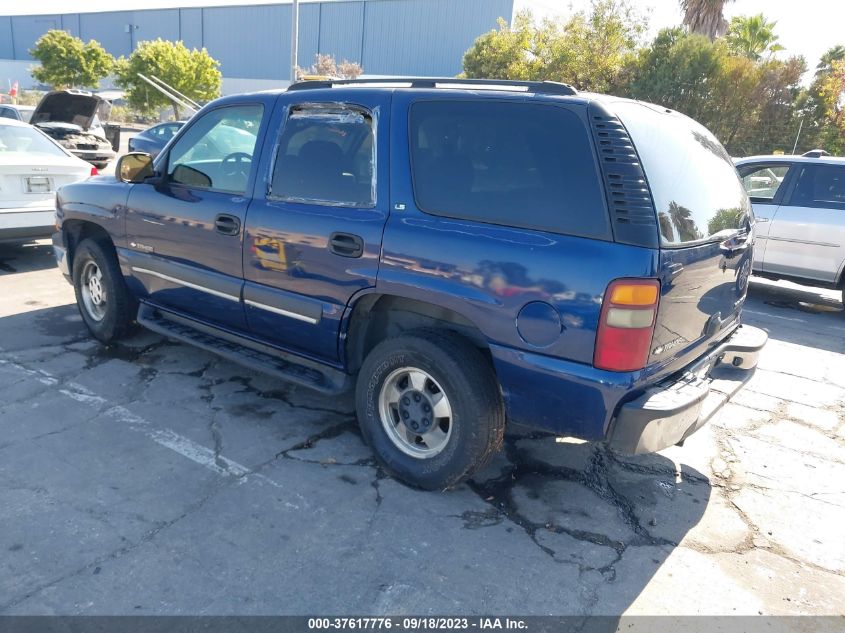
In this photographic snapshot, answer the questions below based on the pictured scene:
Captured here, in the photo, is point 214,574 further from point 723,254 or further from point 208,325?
point 723,254

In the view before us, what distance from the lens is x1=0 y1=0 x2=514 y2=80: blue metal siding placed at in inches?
1695

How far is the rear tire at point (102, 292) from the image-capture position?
15.9 ft

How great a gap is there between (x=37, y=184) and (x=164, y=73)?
27.5 metres

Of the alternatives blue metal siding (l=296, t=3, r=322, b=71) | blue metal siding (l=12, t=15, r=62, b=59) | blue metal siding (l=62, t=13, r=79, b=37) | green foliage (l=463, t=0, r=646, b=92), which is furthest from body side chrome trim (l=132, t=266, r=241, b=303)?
blue metal siding (l=12, t=15, r=62, b=59)

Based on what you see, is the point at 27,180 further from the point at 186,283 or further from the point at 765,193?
the point at 765,193

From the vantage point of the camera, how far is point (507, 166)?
9.71 feet

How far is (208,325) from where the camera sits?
4.27 meters

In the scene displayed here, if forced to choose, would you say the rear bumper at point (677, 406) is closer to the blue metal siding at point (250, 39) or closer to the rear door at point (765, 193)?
the rear door at point (765, 193)

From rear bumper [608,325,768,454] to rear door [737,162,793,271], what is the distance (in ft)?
16.4

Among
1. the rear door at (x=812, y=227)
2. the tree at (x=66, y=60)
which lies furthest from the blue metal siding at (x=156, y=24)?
the rear door at (x=812, y=227)

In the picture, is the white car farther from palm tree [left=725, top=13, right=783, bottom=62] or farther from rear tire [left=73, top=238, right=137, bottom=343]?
palm tree [left=725, top=13, right=783, bottom=62]

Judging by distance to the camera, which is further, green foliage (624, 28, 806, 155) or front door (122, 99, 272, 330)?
green foliage (624, 28, 806, 155)

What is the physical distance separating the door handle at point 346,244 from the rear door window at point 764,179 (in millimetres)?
6215

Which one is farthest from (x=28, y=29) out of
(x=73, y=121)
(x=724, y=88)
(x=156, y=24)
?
(x=724, y=88)
